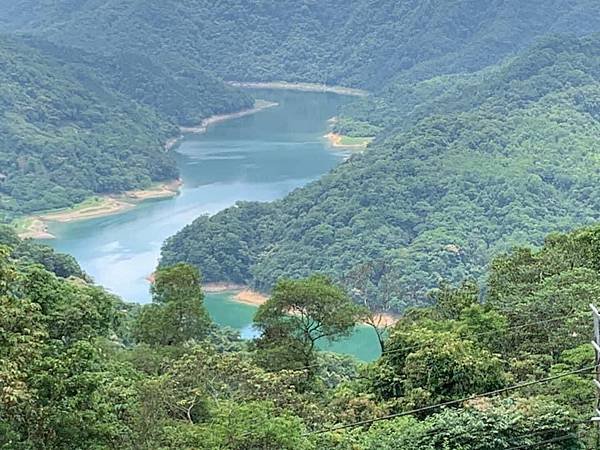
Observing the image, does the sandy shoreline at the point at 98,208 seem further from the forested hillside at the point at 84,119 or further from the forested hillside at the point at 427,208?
the forested hillside at the point at 427,208

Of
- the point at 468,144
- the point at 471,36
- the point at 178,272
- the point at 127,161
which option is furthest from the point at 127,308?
the point at 471,36

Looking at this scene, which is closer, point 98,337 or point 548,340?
point 98,337

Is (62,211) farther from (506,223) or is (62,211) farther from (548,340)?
(548,340)

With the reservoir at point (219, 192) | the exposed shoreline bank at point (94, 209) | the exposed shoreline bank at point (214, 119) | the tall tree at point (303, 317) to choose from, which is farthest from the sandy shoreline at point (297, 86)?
the tall tree at point (303, 317)

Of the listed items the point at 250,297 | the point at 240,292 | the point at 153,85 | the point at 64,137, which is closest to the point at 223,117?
the point at 153,85

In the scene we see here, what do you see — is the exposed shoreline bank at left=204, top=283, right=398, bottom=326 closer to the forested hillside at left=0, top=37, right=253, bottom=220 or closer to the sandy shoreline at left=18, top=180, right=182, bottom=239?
the sandy shoreline at left=18, top=180, right=182, bottom=239

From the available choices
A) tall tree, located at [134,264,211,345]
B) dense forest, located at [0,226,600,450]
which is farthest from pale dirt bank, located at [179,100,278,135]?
tall tree, located at [134,264,211,345]
